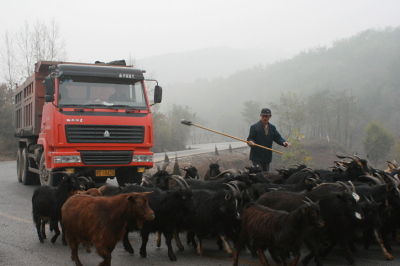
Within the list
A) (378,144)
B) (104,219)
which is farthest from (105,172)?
(378,144)

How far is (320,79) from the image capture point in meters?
121

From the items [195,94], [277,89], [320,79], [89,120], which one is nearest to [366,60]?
[320,79]

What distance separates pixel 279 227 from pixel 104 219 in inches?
88.1

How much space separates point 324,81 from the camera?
117 m

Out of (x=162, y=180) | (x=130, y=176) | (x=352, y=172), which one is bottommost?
(x=130, y=176)

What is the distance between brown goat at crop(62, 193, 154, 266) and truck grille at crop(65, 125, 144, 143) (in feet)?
17.4

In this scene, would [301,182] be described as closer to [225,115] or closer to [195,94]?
[225,115]

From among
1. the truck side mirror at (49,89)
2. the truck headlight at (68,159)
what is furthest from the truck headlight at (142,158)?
the truck side mirror at (49,89)

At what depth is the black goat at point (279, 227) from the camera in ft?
18.5

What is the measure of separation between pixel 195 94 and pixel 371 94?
99202 millimetres

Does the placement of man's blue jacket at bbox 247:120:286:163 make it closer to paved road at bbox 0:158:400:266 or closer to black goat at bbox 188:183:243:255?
paved road at bbox 0:158:400:266

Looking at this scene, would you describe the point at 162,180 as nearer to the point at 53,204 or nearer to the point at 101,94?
the point at 53,204

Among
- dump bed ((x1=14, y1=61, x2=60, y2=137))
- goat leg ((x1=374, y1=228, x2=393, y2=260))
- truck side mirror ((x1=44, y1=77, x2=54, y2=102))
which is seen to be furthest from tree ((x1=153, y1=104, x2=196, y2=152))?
goat leg ((x1=374, y1=228, x2=393, y2=260))

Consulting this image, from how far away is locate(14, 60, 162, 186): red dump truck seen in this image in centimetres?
1145
